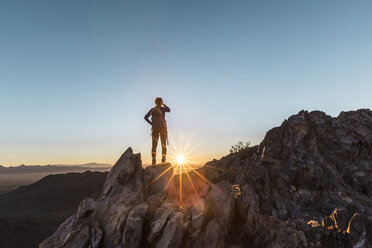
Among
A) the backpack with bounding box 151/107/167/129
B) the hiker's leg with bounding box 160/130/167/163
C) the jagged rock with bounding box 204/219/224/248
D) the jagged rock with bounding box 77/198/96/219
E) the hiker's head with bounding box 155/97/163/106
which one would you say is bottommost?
the jagged rock with bounding box 204/219/224/248

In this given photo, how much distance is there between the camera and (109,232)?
10688 mm

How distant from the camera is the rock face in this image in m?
9.49

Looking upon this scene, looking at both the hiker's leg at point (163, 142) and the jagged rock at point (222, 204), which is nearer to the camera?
the jagged rock at point (222, 204)

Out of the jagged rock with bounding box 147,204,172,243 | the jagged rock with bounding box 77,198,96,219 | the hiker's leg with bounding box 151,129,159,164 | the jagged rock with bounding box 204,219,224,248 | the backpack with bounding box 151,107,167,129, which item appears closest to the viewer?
the jagged rock with bounding box 204,219,224,248

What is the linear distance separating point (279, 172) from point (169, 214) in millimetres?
7436

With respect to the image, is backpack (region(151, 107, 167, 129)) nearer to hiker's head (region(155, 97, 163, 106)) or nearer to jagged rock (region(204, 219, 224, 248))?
hiker's head (region(155, 97, 163, 106))

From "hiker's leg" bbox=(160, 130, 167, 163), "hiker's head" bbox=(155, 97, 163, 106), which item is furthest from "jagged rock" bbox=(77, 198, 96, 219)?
"hiker's head" bbox=(155, 97, 163, 106)

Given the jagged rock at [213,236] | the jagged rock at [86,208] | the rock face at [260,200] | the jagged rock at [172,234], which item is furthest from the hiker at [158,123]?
the jagged rock at [213,236]

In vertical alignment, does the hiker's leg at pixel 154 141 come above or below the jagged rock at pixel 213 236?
above

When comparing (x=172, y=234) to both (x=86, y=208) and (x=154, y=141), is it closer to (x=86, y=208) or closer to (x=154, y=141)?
(x=86, y=208)

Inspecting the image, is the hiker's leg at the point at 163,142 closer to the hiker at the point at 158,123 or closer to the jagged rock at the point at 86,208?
the hiker at the point at 158,123

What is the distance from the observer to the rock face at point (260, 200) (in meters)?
9.49

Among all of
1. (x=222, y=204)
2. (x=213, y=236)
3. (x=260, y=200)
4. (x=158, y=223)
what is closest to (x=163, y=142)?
(x=158, y=223)

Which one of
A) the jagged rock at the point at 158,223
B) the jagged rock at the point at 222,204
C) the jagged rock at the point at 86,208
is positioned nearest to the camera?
the jagged rock at the point at 158,223
